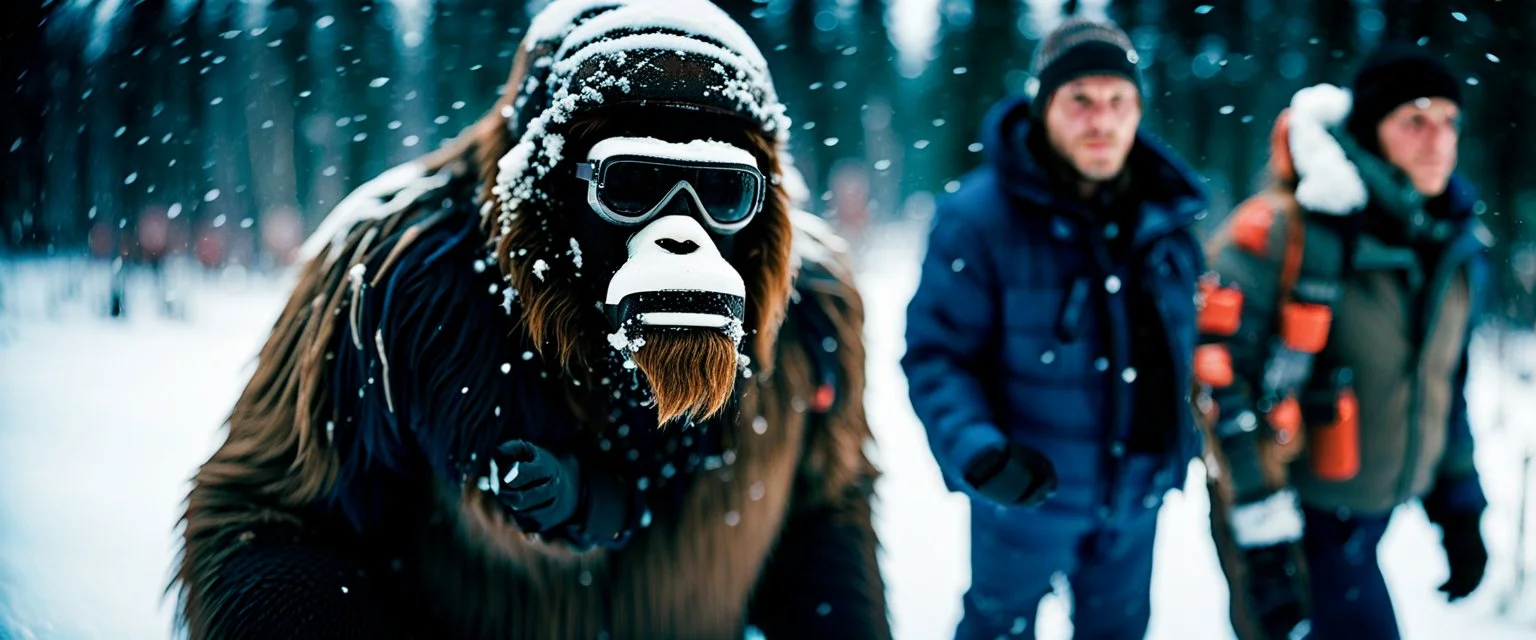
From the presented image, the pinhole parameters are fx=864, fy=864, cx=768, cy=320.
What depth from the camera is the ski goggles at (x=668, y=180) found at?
936 millimetres

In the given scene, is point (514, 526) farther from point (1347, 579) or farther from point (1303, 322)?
point (1347, 579)

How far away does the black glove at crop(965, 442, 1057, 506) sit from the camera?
5.57 ft

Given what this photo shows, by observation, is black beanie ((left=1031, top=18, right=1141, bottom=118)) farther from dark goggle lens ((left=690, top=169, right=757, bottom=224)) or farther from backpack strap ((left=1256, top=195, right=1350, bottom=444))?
dark goggle lens ((left=690, top=169, right=757, bottom=224))

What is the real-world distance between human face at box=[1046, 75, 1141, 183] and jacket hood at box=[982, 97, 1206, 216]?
0.09 meters

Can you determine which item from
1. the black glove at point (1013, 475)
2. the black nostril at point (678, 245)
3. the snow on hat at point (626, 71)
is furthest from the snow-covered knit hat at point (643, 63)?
the black glove at point (1013, 475)

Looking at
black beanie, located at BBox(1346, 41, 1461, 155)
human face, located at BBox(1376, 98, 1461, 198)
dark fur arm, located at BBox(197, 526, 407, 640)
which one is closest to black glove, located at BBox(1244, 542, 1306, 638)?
human face, located at BBox(1376, 98, 1461, 198)

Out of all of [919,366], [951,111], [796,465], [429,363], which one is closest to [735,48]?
[429,363]

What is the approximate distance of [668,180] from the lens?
3.17 ft

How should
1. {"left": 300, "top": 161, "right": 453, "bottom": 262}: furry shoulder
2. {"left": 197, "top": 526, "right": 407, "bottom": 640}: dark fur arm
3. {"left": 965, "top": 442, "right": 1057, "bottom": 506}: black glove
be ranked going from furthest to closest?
{"left": 965, "top": 442, "right": 1057, "bottom": 506}: black glove
{"left": 300, "top": 161, "right": 453, "bottom": 262}: furry shoulder
{"left": 197, "top": 526, "right": 407, "bottom": 640}: dark fur arm

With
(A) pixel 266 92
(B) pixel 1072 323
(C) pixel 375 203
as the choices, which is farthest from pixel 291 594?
(B) pixel 1072 323

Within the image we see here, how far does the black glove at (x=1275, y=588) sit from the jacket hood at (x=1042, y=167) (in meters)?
0.96

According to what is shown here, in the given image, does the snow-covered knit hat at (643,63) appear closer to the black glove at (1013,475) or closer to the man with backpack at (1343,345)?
the black glove at (1013,475)

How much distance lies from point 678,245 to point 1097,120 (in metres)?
1.28

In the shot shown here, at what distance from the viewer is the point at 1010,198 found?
1.98 metres
